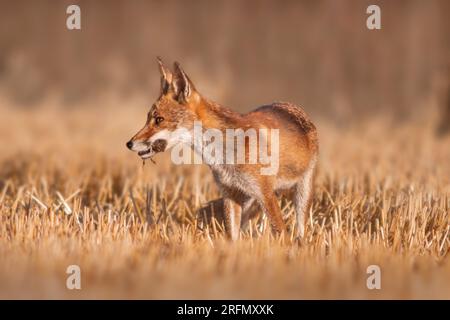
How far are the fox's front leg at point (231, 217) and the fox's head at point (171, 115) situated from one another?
94cm

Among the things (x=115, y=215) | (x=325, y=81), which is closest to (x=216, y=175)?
(x=115, y=215)

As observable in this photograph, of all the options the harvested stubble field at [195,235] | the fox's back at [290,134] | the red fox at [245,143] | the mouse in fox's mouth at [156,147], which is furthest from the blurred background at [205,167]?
the mouse in fox's mouth at [156,147]

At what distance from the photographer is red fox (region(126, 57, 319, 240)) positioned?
7566mm

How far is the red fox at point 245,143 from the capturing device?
7566 mm

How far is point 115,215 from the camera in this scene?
8.23 m

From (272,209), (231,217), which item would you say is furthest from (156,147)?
(272,209)

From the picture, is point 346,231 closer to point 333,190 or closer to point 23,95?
point 333,190

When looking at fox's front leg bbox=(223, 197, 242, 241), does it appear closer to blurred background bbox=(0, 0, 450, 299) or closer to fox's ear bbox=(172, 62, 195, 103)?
blurred background bbox=(0, 0, 450, 299)

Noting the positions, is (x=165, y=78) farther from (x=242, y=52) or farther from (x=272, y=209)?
(x=242, y=52)

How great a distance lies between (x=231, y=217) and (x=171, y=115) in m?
1.34

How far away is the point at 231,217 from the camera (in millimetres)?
8109

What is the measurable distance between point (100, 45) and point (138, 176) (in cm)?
1313

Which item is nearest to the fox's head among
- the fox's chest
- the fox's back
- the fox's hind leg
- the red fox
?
the red fox
